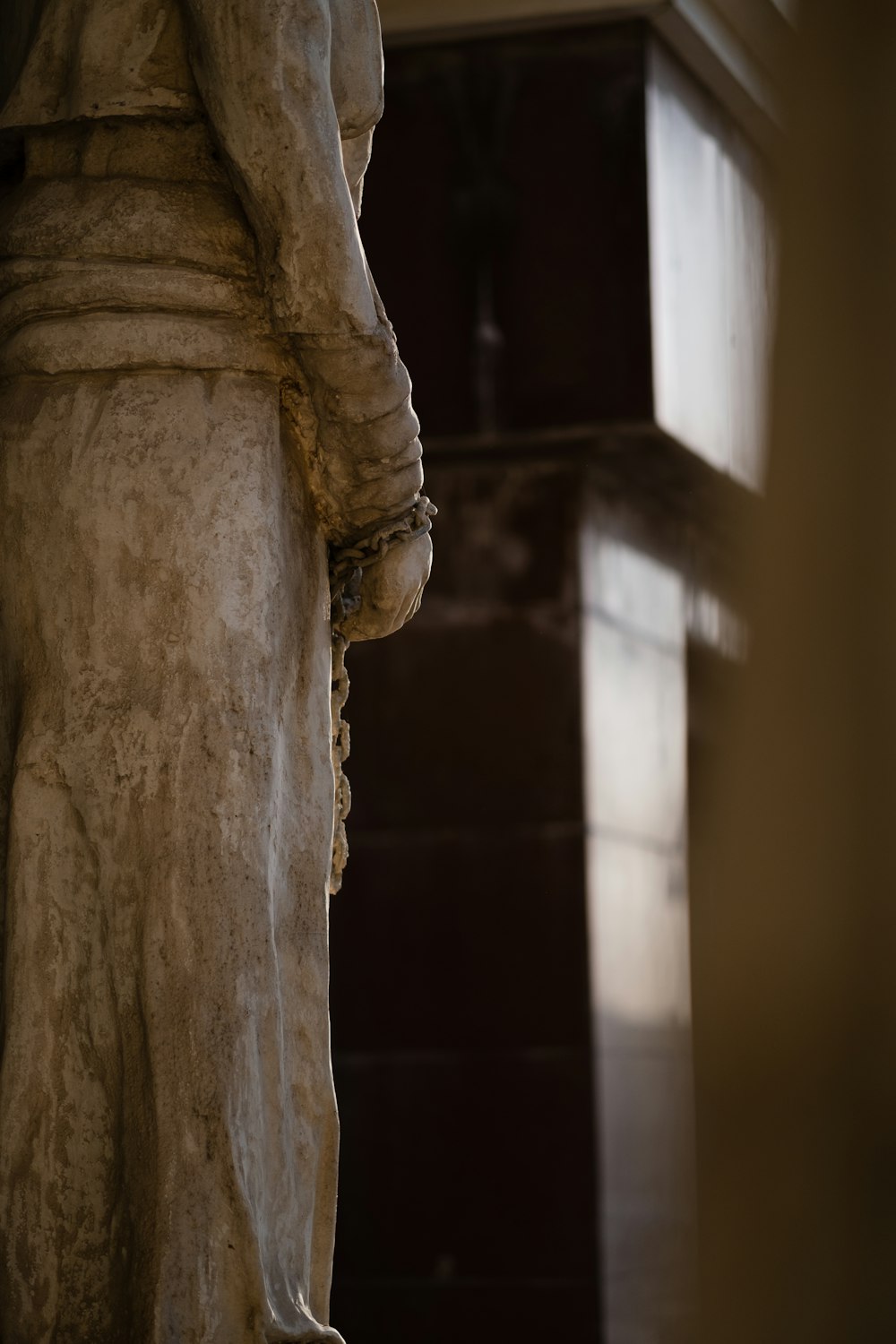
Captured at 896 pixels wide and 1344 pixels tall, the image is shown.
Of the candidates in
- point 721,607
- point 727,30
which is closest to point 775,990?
point 721,607

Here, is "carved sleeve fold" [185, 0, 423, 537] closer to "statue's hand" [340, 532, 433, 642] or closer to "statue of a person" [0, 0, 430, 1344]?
"statue of a person" [0, 0, 430, 1344]

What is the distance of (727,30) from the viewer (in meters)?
12.3

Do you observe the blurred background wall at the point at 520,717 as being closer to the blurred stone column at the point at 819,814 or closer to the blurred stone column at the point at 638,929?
the blurred stone column at the point at 638,929

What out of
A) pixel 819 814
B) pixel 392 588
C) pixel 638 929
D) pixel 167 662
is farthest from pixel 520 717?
pixel 167 662

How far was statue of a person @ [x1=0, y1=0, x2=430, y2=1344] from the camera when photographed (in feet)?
15.8

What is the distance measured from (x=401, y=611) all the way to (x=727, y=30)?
750cm

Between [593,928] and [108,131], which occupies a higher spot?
[108,131]

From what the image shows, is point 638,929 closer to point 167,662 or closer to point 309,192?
point 167,662

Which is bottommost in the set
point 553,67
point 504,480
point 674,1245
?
point 674,1245

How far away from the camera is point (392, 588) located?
17.7ft

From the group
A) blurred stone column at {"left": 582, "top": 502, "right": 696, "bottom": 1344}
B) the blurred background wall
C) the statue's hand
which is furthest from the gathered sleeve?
blurred stone column at {"left": 582, "top": 502, "right": 696, "bottom": 1344}

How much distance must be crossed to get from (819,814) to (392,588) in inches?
365

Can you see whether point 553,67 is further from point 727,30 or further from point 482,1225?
point 482,1225

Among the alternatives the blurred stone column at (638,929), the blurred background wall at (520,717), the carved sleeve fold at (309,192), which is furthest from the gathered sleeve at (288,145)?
Answer: the blurred stone column at (638,929)
